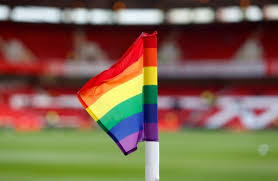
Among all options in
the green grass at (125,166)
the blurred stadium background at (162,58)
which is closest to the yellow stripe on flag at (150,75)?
the green grass at (125,166)

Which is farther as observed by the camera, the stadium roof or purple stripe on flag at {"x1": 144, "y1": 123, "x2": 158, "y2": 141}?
the stadium roof

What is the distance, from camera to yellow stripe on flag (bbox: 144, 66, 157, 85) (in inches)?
104

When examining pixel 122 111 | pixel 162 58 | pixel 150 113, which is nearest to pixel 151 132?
pixel 150 113

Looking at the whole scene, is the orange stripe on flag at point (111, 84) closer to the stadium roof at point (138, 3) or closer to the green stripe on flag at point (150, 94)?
the green stripe on flag at point (150, 94)

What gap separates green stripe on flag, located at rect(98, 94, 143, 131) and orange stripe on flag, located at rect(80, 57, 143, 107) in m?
0.15

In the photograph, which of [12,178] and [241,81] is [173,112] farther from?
[12,178]

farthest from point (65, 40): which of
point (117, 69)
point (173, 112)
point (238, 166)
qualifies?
point (117, 69)

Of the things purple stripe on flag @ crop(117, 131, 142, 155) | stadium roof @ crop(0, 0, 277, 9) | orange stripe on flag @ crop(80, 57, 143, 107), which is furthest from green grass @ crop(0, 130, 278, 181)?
stadium roof @ crop(0, 0, 277, 9)

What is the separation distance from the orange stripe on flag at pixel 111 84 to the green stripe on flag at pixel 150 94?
136 mm

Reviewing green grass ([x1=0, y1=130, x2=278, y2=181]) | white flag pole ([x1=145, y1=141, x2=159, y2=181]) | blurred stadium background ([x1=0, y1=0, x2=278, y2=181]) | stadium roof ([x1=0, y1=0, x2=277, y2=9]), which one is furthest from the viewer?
stadium roof ([x1=0, y1=0, x2=277, y2=9])

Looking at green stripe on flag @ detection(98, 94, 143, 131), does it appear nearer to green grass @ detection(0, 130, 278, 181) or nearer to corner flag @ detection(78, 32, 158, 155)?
corner flag @ detection(78, 32, 158, 155)

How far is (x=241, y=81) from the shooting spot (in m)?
25.2

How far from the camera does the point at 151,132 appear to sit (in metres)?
2.62

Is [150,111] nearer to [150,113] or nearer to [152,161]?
[150,113]
